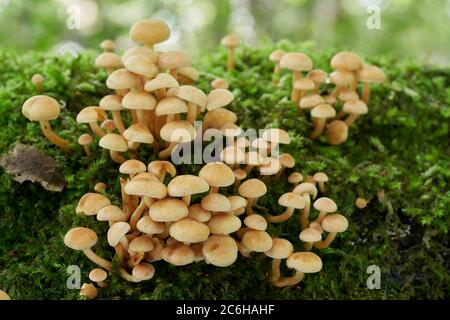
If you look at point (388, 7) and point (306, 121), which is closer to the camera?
point (306, 121)

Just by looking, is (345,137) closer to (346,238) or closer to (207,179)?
(346,238)

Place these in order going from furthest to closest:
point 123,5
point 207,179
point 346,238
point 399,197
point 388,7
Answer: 1. point 123,5
2. point 388,7
3. point 399,197
4. point 346,238
5. point 207,179

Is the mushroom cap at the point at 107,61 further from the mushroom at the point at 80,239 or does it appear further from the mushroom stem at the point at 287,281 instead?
the mushroom stem at the point at 287,281

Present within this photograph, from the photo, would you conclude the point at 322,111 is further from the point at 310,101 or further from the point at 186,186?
the point at 186,186

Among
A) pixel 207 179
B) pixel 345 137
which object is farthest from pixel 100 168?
pixel 345 137

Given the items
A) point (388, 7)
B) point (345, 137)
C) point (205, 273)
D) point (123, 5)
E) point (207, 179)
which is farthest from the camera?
point (123, 5)

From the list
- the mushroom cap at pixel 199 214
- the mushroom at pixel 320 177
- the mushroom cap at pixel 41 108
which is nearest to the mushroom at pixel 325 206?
the mushroom at pixel 320 177
